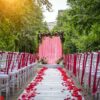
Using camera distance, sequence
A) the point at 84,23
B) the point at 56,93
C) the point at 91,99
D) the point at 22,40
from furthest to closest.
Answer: the point at 22,40, the point at 84,23, the point at 56,93, the point at 91,99

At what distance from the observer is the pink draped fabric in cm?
4150

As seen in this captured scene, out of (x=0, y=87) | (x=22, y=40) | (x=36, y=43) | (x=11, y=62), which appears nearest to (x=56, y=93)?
(x=11, y=62)

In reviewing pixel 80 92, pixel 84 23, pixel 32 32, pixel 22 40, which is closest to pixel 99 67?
pixel 80 92

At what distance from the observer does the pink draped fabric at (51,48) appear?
41.5 m

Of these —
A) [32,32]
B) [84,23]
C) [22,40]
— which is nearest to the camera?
[84,23]

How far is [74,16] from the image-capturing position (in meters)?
16.2

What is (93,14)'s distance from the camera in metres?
15.1

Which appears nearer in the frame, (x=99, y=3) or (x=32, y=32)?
(x=99, y=3)

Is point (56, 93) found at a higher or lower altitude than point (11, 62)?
lower

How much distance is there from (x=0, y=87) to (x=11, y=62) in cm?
296

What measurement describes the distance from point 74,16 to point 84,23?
70cm

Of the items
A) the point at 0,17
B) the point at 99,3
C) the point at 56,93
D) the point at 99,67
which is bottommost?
the point at 56,93

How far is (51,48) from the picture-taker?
42188 millimetres

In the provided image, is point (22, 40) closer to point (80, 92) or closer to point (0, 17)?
point (80, 92)
